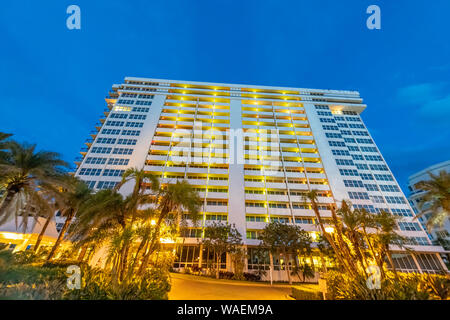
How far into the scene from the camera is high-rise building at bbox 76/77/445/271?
34.9 m

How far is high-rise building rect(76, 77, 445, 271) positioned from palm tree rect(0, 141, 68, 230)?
23169 mm

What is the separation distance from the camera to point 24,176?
11.6m

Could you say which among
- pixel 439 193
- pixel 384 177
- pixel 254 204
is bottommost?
pixel 439 193

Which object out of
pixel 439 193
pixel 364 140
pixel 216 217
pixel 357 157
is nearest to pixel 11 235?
pixel 216 217

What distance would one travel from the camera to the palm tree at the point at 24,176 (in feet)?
36.5

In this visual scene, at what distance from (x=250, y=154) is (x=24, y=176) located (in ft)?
120

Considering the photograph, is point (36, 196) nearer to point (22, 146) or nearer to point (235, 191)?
point (22, 146)

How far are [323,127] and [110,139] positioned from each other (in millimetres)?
54317

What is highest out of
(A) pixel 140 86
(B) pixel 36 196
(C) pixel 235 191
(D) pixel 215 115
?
(A) pixel 140 86

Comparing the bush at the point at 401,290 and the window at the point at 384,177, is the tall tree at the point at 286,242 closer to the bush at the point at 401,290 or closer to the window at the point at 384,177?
the bush at the point at 401,290

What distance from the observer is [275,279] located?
28.8 m

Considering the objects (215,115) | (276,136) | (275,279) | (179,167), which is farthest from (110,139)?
(275,279)

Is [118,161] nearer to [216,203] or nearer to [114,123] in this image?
[114,123]
